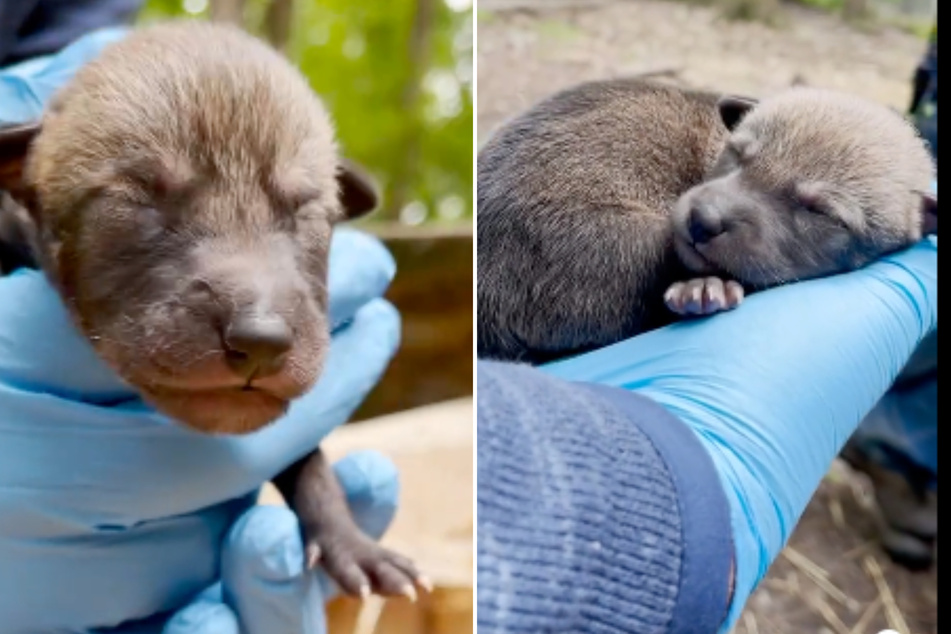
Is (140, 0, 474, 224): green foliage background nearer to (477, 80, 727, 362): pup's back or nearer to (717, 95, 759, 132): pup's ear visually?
(477, 80, 727, 362): pup's back

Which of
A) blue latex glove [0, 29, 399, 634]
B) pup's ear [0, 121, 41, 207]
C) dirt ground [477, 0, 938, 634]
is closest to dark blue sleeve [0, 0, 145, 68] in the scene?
blue latex glove [0, 29, 399, 634]

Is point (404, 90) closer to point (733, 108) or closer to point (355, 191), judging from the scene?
point (355, 191)

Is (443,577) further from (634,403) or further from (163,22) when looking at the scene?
(163,22)

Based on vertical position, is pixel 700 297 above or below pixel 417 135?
below

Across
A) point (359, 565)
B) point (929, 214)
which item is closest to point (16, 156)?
point (359, 565)

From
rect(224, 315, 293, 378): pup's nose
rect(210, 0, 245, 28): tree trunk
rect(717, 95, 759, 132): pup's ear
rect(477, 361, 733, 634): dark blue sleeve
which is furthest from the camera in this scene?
rect(717, 95, 759, 132): pup's ear
